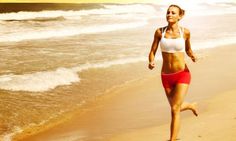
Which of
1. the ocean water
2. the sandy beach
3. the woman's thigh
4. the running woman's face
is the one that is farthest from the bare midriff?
the ocean water

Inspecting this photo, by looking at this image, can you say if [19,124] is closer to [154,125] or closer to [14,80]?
[154,125]

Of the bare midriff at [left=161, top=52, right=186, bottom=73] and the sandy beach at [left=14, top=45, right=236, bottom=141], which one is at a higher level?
the bare midriff at [left=161, top=52, right=186, bottom=73]

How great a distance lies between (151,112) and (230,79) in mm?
3235

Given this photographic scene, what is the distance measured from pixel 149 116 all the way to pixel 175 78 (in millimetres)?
2030

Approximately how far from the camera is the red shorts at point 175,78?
4.96m

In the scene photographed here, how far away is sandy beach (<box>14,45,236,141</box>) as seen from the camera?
18.5 feet

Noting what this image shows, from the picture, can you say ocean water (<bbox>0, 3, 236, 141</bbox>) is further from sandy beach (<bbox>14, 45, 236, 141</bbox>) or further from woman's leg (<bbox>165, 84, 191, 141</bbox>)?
woman's leg (<bbox>165, 84, 191, 141</bbox>)

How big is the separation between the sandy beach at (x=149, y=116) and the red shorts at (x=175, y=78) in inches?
29.1

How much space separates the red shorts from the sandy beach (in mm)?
738

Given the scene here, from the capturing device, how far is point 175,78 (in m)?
4.97

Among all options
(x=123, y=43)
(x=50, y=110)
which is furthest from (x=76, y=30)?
(x=50, y=110)

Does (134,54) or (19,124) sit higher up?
(19,124)

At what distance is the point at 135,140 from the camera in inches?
219

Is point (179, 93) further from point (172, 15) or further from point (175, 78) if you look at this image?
point (172, 15)
